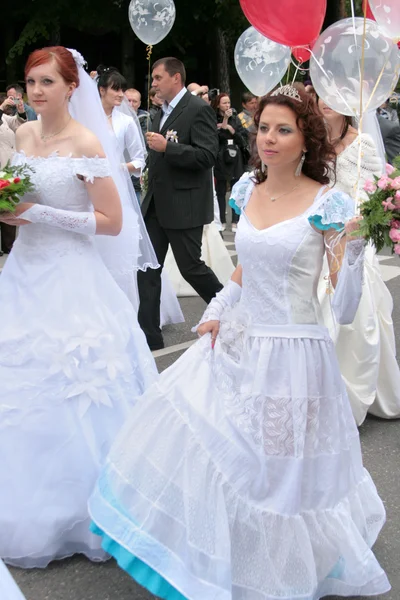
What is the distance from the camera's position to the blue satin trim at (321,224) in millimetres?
2811

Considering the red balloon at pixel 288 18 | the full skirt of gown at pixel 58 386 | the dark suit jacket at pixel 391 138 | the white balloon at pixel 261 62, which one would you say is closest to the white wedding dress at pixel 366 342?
the white balloon at pixel 261 62

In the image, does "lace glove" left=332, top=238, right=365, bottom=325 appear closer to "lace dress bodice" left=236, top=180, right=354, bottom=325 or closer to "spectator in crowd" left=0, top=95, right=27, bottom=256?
"lace dress bodice" left=236, top=180, right=354, bottom=325

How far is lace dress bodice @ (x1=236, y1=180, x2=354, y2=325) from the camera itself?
2.89 m

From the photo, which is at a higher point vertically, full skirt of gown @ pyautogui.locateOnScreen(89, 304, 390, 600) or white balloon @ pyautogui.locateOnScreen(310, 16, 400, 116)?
white balloon @ pyautogui.locateOnScreen(310, 16, 400, 116)

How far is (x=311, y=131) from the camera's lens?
2.96m

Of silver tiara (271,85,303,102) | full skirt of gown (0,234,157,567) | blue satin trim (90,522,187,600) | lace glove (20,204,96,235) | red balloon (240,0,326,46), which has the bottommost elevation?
blue satin trim (90,522,187,600)

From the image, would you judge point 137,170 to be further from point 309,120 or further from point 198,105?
point 309,120

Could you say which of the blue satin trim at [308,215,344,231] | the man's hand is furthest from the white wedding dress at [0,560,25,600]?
the man's hand

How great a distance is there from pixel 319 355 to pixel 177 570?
0.89 metres

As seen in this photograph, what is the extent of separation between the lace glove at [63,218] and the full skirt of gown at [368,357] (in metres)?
1.60

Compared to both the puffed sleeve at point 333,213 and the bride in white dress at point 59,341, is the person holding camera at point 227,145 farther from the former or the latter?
the puffed sleeve at point 333,213

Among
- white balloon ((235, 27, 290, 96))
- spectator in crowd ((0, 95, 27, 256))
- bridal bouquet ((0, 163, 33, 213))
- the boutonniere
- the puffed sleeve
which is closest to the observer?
the puffed sleeve

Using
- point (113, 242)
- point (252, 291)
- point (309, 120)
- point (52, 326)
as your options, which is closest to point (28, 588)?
point (52, 326)

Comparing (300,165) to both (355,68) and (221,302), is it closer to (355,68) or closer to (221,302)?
(221,302)
